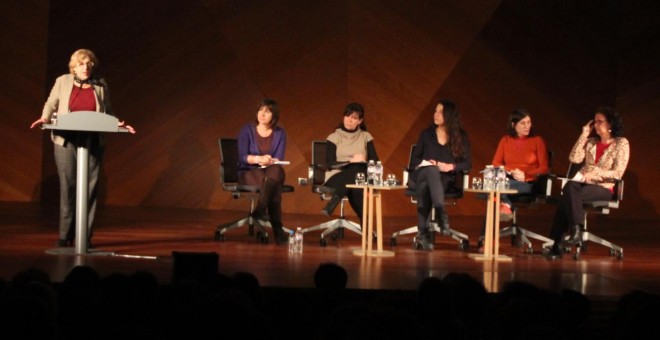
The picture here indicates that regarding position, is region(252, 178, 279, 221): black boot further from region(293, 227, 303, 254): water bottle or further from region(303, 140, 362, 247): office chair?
region(293, 227, 303, 254): water bottle

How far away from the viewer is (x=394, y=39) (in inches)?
445

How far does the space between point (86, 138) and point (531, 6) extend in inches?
250

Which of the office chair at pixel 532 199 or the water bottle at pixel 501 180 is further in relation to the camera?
the office chair at pixel 532 199

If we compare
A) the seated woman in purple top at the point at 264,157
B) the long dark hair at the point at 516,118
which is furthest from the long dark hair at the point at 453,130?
the seated woman in purple top at the point at 264,157

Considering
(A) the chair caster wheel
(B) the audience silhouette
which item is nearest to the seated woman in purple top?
(A) the chair caster wheel

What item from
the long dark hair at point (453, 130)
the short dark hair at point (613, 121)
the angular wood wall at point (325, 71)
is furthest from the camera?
the angular wood wall at point (325, 71)

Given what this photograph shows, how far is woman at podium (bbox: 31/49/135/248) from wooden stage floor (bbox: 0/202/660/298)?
363mm

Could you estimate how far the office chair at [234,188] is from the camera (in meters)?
8.24

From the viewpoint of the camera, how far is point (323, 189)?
28.4 ft

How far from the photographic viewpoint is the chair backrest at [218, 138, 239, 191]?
28.6ft

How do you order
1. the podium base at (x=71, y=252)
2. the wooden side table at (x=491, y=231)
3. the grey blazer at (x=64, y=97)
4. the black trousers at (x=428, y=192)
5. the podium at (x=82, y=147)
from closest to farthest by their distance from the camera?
the podium at (x=82, y=147) → the podium base at (x=71, y=252) → the grey blazer at (x=64, y=97) → the wooden side table at (x=491, y=231) → the black trousers at (x=428, y=192)

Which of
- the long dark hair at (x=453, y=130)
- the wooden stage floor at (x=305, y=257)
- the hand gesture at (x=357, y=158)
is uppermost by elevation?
the long dark hair at (x=453, y=130)

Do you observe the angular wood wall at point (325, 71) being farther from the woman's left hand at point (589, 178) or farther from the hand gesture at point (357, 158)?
the woman's left hand at point (589, 178)

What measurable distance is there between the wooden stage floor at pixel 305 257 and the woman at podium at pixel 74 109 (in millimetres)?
363
